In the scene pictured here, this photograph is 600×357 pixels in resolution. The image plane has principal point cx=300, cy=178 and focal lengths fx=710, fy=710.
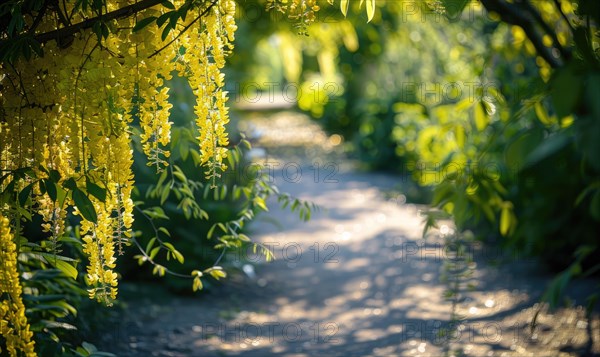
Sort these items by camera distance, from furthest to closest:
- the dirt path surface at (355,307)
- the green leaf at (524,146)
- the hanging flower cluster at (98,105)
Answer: the dirt path surface at (355,307) < the hanging flower cluster at (98,105) < the green leaf at (524,146)

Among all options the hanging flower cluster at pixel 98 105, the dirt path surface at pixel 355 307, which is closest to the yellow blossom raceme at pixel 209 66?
the hanging flower cluster at pixel 98 105

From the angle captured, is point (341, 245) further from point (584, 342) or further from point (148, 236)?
point (584, 342)

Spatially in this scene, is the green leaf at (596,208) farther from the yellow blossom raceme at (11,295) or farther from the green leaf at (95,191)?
the yellow blossom raceme at (11,295)

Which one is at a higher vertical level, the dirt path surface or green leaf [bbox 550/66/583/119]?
green leaf [bbox 550/66/583/119]

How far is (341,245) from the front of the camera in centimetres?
722

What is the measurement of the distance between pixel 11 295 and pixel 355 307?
3.46m

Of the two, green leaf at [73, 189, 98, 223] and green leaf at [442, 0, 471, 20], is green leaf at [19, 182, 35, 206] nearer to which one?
green leaf at [73, 189, 98, 223]

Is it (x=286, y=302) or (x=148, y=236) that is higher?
(x=148, y=236)

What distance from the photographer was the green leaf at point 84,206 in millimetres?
1861

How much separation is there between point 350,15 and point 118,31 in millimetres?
5873

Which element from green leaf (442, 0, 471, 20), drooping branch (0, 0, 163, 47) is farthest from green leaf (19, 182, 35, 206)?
green leaf (442, 0, 471, 20)

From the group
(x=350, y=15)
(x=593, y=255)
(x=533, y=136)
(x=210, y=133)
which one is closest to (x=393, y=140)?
(x=350, y=15)

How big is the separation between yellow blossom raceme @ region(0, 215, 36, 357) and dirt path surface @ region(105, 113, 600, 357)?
1.75 meters

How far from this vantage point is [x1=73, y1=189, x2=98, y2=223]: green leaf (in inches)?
73.3
